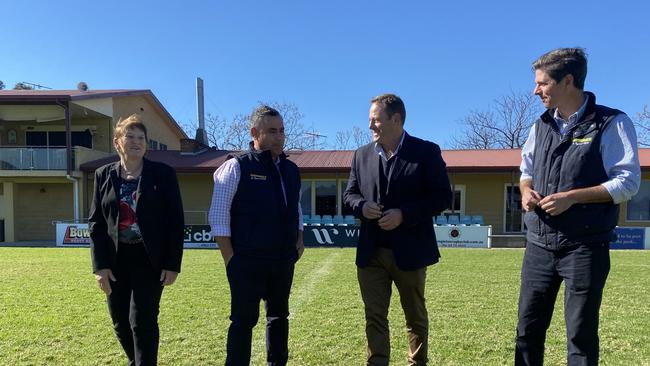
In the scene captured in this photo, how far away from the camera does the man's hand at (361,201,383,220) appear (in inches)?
117

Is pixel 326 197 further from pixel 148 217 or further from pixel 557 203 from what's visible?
pixel 557 203

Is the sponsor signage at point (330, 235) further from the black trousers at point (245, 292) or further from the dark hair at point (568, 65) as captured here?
the dark hair at point (568, 65)

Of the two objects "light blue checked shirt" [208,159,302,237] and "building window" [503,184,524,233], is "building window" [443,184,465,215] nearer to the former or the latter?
"building window" [503,184,524,233]

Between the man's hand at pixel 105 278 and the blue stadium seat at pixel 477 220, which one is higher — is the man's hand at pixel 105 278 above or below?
above

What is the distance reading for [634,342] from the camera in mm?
4082

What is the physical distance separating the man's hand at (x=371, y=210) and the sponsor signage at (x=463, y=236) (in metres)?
12.4

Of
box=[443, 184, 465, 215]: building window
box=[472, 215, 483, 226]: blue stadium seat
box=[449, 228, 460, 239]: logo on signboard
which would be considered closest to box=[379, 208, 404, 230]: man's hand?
box=[449, 228, 460, 239]: logo on signboard

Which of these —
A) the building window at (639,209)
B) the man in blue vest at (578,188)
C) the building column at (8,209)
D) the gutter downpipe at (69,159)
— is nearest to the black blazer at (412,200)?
the man in blue vest at (578,188)

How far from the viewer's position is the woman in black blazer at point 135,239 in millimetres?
3000

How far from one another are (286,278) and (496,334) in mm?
2470

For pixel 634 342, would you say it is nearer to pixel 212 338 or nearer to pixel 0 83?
pixel 212 338

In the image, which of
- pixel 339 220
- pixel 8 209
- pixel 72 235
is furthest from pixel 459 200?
pixel 8 209

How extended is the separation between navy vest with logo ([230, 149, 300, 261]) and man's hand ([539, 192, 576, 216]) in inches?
63.1

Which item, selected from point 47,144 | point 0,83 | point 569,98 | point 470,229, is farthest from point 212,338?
point 0,83
